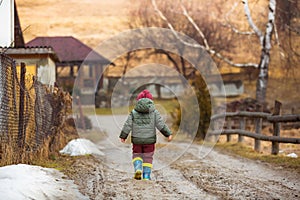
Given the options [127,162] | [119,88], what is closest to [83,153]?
[127,162]

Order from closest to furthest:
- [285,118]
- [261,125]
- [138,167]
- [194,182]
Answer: [194,182] → [138,167] → [285,118] → [261,125]

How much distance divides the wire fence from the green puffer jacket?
1.77 metres

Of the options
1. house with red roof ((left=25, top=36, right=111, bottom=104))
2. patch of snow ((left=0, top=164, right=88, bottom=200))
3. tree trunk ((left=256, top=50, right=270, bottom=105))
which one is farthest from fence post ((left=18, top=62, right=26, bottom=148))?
house with red roof ((left=25, top=36, right=111, bottom=104))

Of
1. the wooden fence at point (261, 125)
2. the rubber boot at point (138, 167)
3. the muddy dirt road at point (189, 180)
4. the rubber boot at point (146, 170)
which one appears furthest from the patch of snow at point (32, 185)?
the wooden fence at point (261, 125)

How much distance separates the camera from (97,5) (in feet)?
199

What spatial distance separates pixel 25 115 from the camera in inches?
386

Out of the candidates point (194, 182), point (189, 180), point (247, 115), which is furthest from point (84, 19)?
point (194, 182)

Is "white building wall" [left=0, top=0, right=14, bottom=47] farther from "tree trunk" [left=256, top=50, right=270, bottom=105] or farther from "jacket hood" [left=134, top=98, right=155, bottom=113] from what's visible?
"tree trunk" [left=256, top=50, right=270, bottom=105]

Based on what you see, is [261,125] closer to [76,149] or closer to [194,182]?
[76,149]

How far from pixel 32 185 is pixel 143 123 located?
97.9 inches

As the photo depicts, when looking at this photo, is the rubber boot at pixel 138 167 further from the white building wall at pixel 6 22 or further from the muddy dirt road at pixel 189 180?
the white building wall at pixel 6 22

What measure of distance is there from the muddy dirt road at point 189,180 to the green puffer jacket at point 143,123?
64 cm

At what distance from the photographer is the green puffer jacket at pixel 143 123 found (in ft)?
27.6

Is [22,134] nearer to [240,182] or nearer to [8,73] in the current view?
[8,73]
